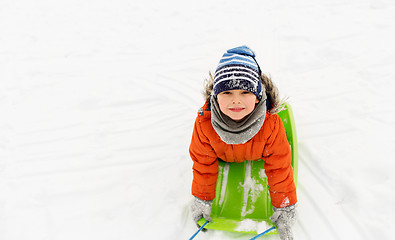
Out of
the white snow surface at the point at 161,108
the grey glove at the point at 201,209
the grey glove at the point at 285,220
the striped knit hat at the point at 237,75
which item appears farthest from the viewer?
the white snow surface at the point at 161,108

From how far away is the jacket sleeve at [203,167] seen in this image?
157 centimetres

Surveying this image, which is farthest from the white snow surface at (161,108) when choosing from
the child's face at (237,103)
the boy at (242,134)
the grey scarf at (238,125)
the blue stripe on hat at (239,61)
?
the blue stripe on hat at (239,61)

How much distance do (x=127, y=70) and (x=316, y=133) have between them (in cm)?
185

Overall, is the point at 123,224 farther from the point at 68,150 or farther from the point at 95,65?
the point at 95,65

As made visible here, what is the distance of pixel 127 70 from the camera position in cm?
296

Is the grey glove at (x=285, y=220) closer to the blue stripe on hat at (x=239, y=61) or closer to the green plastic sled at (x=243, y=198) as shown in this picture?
the green plastic sled at (x=243, y=198)

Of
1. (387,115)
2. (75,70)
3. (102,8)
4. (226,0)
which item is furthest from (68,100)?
(387,115)

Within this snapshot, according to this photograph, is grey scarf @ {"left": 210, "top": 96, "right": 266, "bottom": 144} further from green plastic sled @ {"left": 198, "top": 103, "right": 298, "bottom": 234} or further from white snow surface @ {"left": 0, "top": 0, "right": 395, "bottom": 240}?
white snow surface @ {"left": 0, "top": 0, "right": 395, "bottom": 240}

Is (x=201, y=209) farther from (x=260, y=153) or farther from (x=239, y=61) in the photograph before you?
(x=239, y=61)

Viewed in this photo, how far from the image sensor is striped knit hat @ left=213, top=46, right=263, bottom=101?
1.33 m

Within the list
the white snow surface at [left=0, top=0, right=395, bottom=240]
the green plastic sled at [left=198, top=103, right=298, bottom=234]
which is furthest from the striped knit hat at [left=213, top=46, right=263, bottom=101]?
the white snow surface at [left=0, top=0, right=395, bottom=240]

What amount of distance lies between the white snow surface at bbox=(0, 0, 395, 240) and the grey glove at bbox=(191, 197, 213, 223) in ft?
0.26

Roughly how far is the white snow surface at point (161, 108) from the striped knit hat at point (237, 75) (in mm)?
768

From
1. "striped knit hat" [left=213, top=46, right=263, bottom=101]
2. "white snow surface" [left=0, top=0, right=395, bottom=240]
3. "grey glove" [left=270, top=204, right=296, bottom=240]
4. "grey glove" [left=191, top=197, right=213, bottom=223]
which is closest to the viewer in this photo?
"striped knit hat" [left=213, top=46, right=263, bottom=101]
